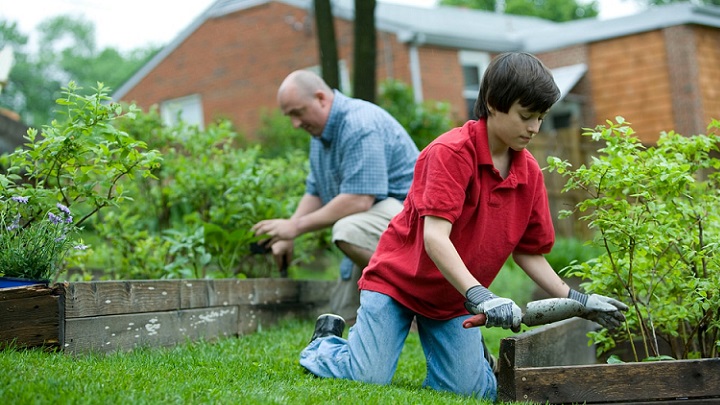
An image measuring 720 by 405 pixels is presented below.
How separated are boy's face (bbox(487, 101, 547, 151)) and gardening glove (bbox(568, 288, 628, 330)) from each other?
676 millimetres

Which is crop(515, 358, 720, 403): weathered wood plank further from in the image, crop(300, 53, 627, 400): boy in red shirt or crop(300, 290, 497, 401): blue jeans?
crop(300, 290, 497, 401): blue jeans

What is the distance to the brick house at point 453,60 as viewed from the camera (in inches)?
720

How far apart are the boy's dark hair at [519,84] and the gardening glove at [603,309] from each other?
0.79 meters

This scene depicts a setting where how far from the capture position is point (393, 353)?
3.96m

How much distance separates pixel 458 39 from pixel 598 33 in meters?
3.06

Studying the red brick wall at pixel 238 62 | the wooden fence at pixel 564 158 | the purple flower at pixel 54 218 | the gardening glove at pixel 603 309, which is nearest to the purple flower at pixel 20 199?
the purple flower at pixel 54 218

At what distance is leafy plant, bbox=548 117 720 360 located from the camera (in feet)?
11.9

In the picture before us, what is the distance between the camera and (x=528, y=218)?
3.81m

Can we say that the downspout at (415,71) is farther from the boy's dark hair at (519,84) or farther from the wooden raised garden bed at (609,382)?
the wooden raised garden bed at (609,382)

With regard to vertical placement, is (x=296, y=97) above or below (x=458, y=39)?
below

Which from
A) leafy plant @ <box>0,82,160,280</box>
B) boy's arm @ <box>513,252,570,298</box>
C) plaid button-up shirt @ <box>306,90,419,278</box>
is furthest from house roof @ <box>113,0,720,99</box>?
boy's arm @ <box>513,252,570,298</box>

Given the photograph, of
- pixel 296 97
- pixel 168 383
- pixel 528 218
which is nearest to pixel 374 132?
pixel 296 97

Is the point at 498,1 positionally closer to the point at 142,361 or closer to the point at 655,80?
the point at 655,80

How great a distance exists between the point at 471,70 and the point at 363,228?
15478 millimetres
